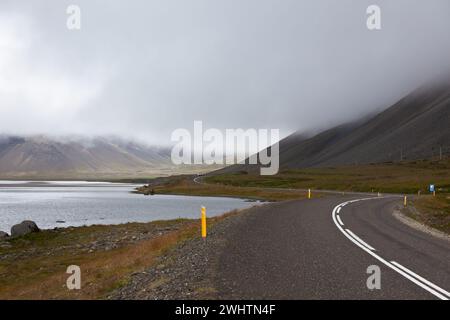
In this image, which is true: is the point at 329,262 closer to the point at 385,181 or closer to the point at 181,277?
the point at 181,277

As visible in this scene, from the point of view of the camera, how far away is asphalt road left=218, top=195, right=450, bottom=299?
1054 cm

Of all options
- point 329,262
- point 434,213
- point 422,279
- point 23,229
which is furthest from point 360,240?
point 23,229

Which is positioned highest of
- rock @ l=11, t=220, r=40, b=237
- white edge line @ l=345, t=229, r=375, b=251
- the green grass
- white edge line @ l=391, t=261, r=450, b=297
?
white edge line @ l=391, t=261, r=450, b=297

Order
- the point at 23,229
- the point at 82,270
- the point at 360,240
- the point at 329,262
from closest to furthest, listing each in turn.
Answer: the point at 329,262 → the point at 360,240 → the point at 82,270 → the point at 23,229

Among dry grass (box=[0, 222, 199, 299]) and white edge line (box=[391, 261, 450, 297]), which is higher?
white edge line (box=[391, 261, 450, 297])

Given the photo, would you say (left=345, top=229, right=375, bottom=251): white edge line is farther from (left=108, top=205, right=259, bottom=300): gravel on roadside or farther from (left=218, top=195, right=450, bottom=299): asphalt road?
(left=108, top=205, right=259, bottom=300): gravel on roadside

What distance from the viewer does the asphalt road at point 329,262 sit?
1054 cm

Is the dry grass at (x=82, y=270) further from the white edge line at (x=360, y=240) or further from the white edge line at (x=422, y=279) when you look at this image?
the white edge line at (x=422, y=279)

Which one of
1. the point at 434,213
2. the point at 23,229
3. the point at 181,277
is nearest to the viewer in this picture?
the point at 181,277

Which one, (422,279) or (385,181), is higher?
(422,279)

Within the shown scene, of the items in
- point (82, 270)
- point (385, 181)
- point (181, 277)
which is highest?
point (181, 277)

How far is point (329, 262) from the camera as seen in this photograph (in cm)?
1393

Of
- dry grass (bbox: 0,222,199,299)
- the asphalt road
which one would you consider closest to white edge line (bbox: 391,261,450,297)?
the asphalt road
